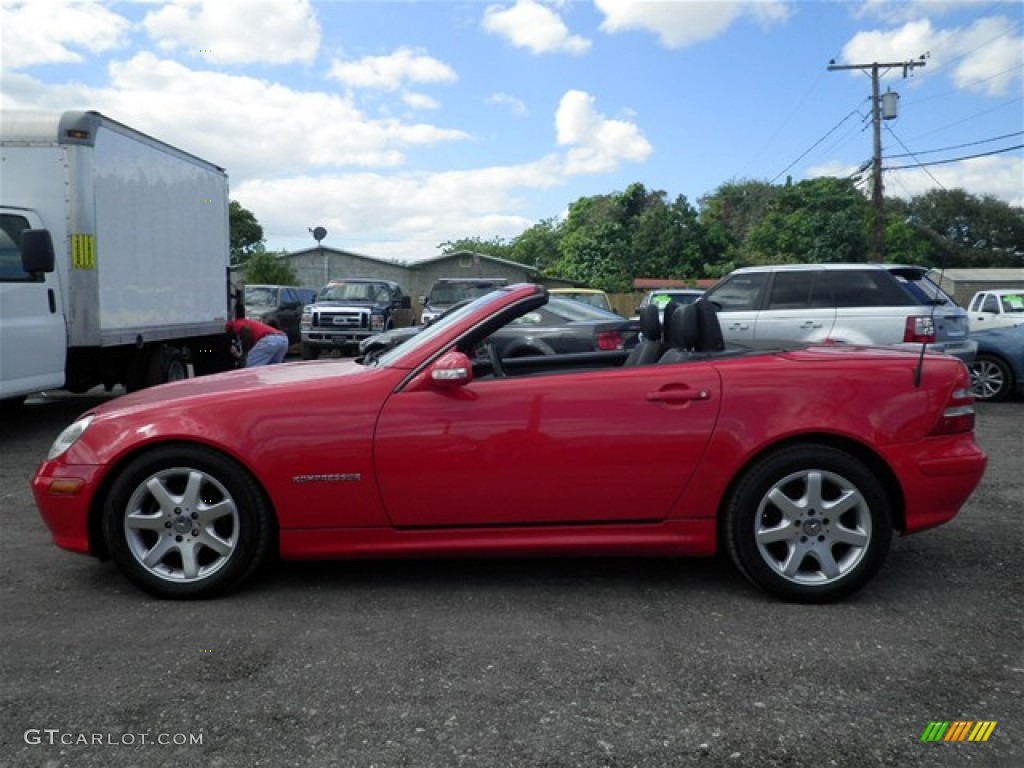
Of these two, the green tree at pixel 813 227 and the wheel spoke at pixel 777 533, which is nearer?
the wheel spoke at pixel 777 533

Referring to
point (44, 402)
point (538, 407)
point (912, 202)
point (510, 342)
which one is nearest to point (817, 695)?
point (538, 407)

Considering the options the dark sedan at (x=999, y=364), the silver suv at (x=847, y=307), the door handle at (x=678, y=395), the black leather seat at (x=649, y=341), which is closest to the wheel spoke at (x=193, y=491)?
the door handle at (x=678, y=395)

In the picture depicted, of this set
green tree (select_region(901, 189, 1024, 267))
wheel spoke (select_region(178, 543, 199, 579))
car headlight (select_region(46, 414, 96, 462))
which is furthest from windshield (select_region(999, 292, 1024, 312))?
green tree (select_region(901, 189, 1024, 267))

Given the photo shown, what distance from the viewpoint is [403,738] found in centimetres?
266

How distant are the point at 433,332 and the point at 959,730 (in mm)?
2601

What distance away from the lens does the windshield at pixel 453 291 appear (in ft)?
59.3

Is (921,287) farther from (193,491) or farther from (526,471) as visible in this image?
(193,491)

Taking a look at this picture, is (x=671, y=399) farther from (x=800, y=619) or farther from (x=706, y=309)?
(x=800, y=619)

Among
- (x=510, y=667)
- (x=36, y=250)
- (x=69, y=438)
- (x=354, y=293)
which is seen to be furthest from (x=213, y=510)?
(x=354, y=293)

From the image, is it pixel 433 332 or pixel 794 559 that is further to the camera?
pixel 433 332

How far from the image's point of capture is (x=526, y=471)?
12.2ft

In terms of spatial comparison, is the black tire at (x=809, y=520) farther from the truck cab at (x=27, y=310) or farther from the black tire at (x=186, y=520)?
the truck cab at (x=27, y=310)

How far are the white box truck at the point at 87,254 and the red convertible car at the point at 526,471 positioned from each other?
4631 mm

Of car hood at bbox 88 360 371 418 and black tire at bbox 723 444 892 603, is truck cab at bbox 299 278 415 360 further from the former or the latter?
black tire at bbox 723 444 892 603
